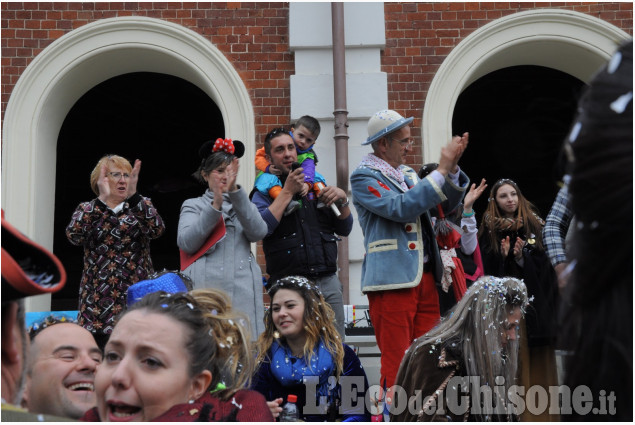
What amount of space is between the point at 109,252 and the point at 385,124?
1656 mm

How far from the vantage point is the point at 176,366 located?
2053 mm

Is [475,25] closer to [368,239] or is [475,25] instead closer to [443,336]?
[368,239]

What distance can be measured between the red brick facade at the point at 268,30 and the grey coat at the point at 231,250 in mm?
2420

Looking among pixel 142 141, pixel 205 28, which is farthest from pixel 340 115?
pixel 142 141

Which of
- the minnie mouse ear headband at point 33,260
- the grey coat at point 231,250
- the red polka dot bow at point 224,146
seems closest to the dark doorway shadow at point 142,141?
the red polka dot bow at point 224,146

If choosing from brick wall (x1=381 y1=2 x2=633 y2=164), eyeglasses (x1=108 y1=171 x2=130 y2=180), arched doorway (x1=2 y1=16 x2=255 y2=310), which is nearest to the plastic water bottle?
eyeglasses (x1=108 y1=171 x2=130 y2=180)

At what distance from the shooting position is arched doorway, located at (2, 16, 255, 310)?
6359 mm

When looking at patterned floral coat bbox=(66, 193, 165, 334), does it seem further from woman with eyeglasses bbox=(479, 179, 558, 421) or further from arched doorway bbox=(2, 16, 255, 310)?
woman with eyeglasses bbox=(479, 179, 558, 421)

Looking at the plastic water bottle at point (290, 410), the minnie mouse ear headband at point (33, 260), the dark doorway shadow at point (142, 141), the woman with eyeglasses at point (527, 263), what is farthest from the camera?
the dark doorway shadow at point (142, 141)

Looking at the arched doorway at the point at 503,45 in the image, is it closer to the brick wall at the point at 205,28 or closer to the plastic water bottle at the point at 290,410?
the brick wall at the point at 205,28

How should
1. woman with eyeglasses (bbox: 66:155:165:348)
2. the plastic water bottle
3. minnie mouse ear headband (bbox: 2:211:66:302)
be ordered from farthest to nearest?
woman with eyeglasses (bbox: 66:155:165:348) < the plastic water bottle < minnie mouse ear headband (bbox: 2:211:66:302)

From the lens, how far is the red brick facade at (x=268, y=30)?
649cm

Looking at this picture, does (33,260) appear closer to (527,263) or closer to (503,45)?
(527,263)

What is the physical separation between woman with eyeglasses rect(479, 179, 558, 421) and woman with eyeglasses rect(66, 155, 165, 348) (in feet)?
6.81
